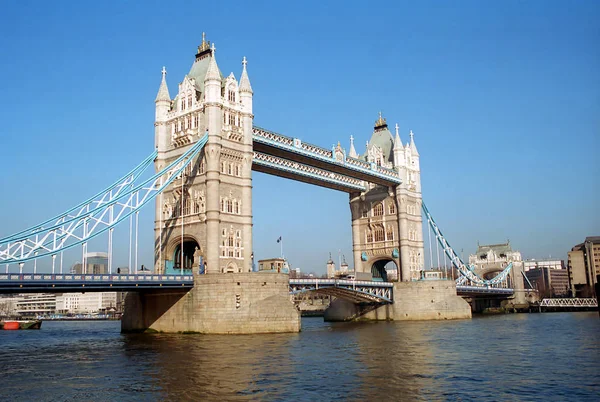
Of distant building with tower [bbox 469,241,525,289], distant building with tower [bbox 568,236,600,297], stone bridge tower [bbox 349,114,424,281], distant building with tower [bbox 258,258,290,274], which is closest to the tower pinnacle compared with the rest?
stone bridge tower [bbox 349,114,424,281]

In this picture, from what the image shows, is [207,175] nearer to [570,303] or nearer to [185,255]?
[185,255]

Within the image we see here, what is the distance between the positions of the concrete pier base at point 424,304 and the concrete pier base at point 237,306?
29.2 metres

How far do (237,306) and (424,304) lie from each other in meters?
34.7

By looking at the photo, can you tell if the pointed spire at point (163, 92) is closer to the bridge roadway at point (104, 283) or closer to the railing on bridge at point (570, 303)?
the bridge roadway at point (104, 283)

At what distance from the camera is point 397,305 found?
78.8 metres

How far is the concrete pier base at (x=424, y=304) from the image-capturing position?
78.2 metres

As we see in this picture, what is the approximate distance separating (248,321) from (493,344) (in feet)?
66.7

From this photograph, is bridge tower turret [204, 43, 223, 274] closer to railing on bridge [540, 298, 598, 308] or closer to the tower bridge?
the tower bridge

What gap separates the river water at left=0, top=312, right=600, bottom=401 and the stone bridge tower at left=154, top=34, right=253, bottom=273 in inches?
524

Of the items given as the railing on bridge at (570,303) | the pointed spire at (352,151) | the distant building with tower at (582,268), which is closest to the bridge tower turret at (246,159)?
the pointed spire at (352,151)

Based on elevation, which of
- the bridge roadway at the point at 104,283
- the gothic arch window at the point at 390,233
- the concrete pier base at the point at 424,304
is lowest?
the concrete pier base at the point at 424,304

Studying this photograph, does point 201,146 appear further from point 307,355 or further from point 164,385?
point 164,385

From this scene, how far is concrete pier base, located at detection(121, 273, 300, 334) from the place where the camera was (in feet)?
168

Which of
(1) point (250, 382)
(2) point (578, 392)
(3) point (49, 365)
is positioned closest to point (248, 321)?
(3) point (49, 365)
